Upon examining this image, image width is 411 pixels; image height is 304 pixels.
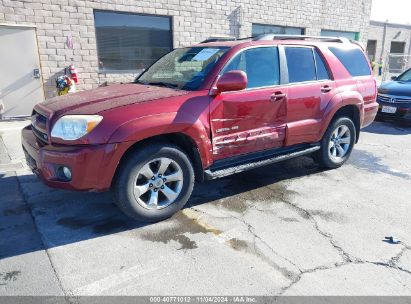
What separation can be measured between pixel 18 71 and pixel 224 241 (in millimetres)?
7474

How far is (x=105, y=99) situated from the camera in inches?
136

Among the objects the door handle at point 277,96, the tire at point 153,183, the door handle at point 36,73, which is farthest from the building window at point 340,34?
the tire at point 153,183

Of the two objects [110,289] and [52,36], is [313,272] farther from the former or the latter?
[52,36]

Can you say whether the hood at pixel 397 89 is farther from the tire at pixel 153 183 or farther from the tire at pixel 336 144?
the tire at pixel 153 183

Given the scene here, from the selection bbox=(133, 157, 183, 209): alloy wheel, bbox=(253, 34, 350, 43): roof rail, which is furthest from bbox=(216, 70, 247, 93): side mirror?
bbox=(253, 34, 350, 43): roof rail

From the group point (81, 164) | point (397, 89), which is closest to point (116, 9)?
point (81, 164)

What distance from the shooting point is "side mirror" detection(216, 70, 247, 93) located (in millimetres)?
3459

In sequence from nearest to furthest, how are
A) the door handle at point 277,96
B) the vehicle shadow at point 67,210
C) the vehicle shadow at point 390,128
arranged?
the vehicle shadow at point 67,210, the door handle at point 277,96, the vehicle shadow at point 390,128

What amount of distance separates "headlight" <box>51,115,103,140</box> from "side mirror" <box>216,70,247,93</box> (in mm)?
1253

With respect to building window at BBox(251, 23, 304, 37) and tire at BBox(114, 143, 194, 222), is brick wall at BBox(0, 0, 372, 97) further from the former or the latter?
tire at BBox(114, 143, 194, 222)

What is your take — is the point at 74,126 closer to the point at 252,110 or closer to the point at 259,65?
the point at 252,110

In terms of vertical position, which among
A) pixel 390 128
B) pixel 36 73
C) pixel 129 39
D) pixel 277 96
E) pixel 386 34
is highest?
pixel 386 34

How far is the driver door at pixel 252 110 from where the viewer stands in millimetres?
3691

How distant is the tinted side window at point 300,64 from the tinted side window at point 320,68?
0.29 feet
